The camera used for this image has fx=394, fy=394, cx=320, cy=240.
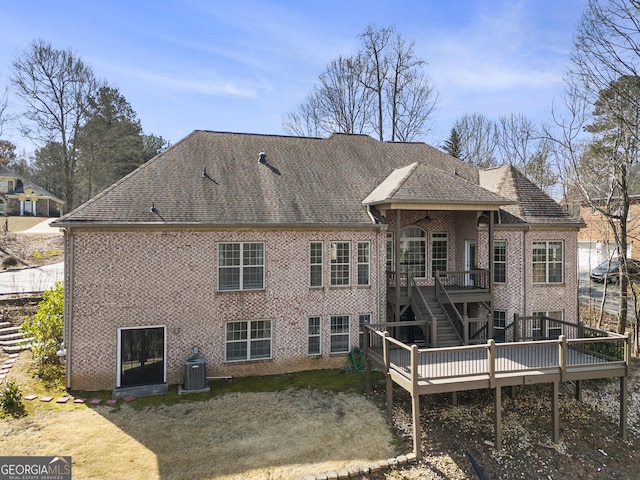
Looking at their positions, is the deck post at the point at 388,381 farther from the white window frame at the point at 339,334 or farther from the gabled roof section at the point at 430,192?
the gabled roof section at the point at 430,192

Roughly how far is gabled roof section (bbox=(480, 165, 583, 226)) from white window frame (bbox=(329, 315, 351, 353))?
6.90 meters

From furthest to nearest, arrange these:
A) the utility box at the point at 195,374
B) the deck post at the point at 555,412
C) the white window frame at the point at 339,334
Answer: the white window frame at the point at 339,334
the utility box at the point at 195,374
the deck post at the point at 555,412

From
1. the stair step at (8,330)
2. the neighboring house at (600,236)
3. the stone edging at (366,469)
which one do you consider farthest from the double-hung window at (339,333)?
the neighboring house at (600,236)

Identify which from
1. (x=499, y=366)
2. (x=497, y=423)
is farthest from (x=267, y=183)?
(x=497, y=423)

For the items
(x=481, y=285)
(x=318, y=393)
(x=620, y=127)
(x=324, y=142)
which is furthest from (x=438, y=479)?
A: (x=620, y=127)

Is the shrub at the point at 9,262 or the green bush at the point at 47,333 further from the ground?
the shrub at the point at 9,262

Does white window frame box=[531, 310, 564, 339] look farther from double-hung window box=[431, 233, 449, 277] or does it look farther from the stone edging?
the stone edging

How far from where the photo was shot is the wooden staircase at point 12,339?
14328mm

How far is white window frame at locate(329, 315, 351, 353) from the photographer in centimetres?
1373

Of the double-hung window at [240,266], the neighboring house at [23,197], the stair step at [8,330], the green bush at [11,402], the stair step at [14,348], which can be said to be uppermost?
the neighboring house at [23,197]

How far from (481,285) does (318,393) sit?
23.7 feet

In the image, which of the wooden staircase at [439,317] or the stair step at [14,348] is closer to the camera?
the wooden staircase at [439,317]

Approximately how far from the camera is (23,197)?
146 feet

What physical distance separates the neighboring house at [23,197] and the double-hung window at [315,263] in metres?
44.3
